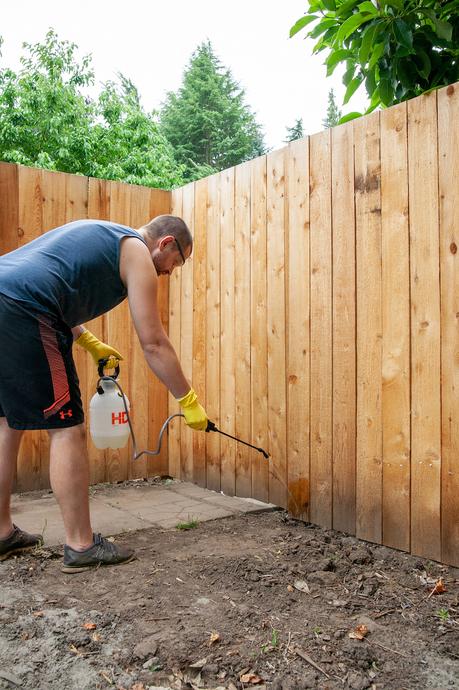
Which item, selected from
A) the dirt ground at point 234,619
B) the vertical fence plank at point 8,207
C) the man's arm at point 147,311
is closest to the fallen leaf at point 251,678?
the dirt ground at point 234,619

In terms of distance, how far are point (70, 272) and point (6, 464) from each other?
82 centimetres

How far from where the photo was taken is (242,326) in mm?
3260

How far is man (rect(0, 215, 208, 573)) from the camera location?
2053mm

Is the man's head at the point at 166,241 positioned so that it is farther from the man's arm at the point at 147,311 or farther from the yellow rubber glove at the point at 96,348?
the yellow rubber glove at the point at 96,348

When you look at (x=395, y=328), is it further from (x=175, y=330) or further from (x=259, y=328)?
(x=175, y=330)

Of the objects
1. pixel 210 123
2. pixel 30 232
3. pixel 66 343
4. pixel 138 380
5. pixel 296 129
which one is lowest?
pixel 138 380

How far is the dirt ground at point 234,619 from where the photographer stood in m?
1.44

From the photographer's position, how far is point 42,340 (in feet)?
6.76

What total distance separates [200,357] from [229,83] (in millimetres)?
29148

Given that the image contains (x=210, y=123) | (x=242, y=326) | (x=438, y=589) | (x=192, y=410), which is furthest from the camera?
(x=210, y=123)

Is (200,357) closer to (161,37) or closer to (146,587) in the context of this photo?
(146,587)

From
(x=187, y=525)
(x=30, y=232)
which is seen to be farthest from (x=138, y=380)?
(x=187, y=525)

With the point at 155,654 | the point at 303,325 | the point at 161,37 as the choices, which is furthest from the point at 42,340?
the point at 161,37

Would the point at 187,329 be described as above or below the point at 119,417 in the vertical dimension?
above
